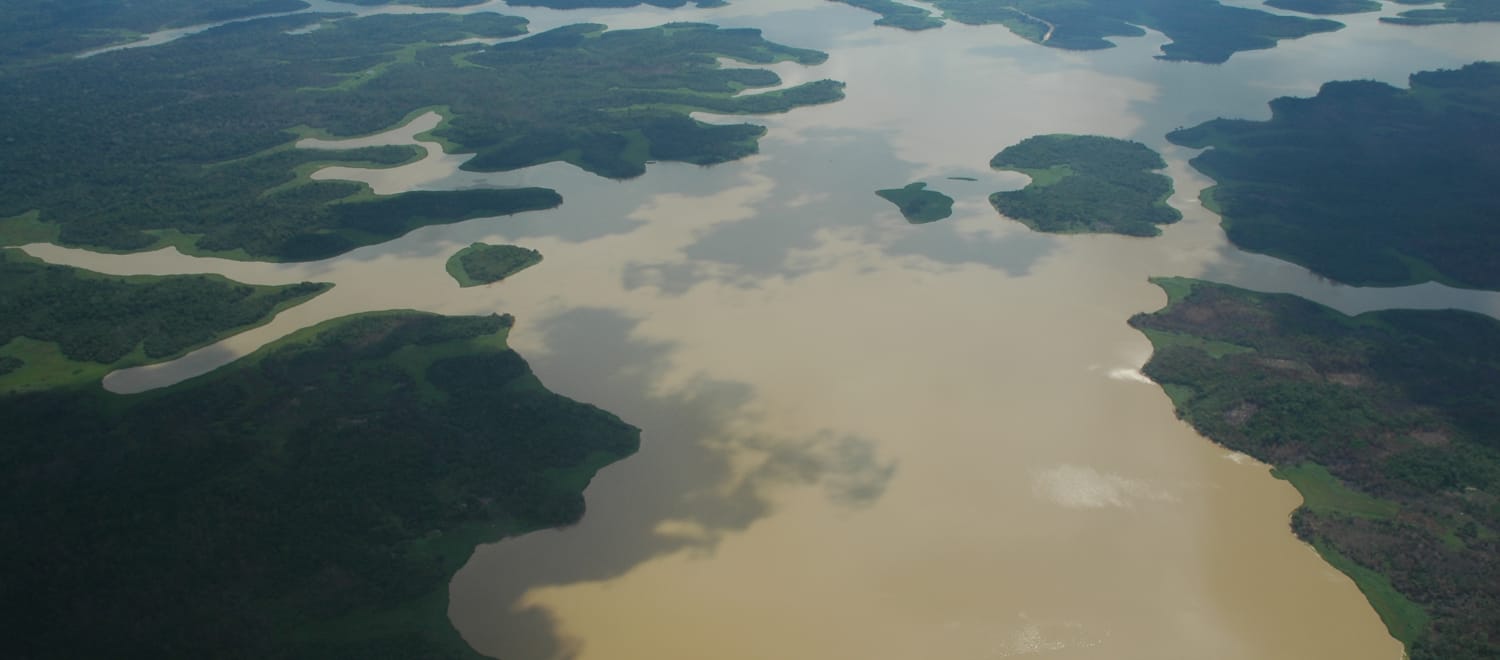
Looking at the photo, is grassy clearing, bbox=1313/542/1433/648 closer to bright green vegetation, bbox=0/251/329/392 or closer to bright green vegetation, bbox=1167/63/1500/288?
bright green vegetation, bbox=1167/63/1500/288

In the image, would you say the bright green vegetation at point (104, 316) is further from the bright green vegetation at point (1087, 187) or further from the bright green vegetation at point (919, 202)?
the bright green vegetation at point (1087, 187)

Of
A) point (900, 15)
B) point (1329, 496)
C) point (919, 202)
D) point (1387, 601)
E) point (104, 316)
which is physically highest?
point (1387, 601)

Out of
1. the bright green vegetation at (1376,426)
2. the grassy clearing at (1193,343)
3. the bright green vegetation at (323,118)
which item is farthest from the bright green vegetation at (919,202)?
the grassy clearing at (1193,343)

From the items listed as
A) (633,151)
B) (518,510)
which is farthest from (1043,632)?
(633,151)

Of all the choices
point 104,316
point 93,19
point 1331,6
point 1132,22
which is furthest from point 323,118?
point 1331,6

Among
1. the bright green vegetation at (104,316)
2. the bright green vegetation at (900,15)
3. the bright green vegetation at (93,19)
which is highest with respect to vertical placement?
the bright green vegetation at (104,316)

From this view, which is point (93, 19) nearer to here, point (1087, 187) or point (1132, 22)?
point (1087, 187)
